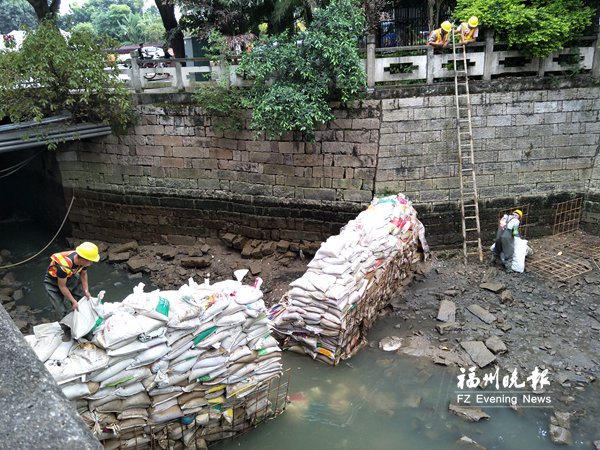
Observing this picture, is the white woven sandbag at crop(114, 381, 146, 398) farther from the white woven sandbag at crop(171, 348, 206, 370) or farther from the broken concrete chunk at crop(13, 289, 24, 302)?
the broken concrete chunk at crop(13, 289, 24, 302)

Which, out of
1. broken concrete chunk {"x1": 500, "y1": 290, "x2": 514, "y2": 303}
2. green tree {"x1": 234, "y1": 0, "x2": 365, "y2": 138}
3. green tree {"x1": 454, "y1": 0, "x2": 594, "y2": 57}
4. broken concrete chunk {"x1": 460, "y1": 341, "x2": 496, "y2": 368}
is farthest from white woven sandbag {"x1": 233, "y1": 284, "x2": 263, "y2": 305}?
green tree {"x1": 454, "y1": 0, "x2": 594, "y2": 57}

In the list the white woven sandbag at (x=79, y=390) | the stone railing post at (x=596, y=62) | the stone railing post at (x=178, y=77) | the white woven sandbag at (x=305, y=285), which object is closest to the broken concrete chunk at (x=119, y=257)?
the stone railing post at (x=178, y=77)

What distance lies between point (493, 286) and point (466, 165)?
2.32 meters

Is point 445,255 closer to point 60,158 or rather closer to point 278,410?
point 278,410

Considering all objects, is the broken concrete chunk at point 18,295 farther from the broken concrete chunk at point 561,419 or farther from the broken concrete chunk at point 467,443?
the broken concrete chunk at point 561,419

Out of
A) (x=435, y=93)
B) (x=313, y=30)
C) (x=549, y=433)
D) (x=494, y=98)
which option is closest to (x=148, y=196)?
(x=313, y=30)

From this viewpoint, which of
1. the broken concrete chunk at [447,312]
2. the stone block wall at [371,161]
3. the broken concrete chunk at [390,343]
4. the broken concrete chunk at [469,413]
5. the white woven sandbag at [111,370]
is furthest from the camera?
the stone block wall at [371,161]

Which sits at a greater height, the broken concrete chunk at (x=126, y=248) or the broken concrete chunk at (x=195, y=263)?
the broken concrete chunk at (x=126, y=248)

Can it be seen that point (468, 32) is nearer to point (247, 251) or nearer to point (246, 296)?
point (247, 251)

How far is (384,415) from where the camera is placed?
519cm

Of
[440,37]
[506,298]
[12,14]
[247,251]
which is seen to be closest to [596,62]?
[440,37]

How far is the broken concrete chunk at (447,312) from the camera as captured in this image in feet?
22.1

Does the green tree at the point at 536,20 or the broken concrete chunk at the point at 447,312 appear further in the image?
the green tree at the point at 536,20

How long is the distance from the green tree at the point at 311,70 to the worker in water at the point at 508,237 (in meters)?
3.18
